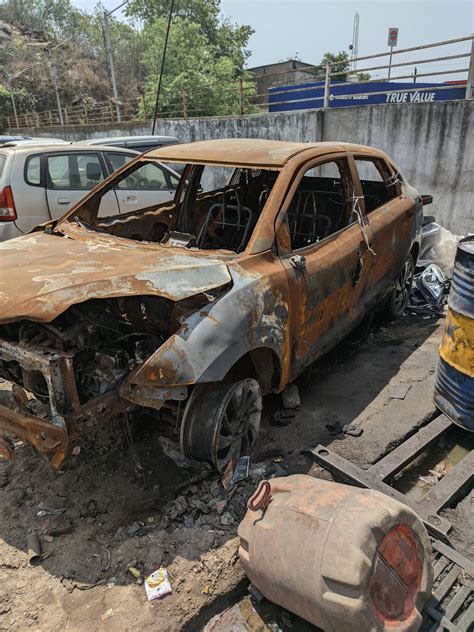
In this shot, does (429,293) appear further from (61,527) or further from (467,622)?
(61,527)

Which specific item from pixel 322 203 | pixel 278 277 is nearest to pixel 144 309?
pixel 278 277

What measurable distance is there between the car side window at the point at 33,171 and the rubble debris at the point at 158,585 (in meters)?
5.00

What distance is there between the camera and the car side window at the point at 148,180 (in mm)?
6582

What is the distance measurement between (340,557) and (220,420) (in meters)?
1.04

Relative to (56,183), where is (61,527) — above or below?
below

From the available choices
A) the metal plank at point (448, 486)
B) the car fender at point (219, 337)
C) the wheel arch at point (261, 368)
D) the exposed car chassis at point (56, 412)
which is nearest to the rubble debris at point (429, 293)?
the metal plank at point (448, 486)

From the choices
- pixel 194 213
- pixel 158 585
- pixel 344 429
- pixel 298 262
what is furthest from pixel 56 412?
pixel 194 213

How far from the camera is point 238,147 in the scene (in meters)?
3.37

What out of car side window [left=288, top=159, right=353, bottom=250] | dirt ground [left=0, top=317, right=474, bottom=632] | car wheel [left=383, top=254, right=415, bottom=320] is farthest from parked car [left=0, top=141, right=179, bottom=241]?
dirt ground [left=0, top=317, right=474, bottom=632]

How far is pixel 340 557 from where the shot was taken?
1663 mm

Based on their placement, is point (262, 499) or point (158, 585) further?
point (158, 585)

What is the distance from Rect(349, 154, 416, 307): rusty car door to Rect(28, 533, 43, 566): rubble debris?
2.86m

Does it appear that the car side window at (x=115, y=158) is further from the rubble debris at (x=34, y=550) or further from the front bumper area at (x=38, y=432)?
the rubble debris at (x=34, y=550)

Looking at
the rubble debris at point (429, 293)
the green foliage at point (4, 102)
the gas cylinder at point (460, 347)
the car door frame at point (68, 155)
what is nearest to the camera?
the gas cylinder at point (460, 347)
